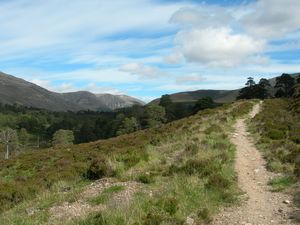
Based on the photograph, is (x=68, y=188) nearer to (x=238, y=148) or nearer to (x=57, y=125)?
(x=238, y=148)

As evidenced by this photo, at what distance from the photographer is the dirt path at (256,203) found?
9.73 metres

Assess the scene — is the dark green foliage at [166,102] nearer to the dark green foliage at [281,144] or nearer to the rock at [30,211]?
the dark green foliage at [281,144]

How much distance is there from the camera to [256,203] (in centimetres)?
1099

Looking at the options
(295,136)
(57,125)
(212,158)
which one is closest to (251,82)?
(295,136)

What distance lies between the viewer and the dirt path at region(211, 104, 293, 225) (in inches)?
383

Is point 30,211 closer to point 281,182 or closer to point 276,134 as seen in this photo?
point 281,182

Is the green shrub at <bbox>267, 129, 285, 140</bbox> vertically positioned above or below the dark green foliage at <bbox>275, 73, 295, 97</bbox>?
below

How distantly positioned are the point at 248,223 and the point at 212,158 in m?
5.95

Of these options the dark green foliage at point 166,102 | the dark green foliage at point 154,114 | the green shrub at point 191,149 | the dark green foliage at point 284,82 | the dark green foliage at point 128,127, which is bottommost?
the dark green foliage at point 128,127

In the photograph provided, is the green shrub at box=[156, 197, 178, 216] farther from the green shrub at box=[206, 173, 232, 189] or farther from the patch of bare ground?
the green shrub at box=[206, 173, 232, 189]

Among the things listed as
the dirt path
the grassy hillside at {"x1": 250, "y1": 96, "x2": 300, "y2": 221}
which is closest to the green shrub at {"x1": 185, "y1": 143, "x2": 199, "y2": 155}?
the dirt path

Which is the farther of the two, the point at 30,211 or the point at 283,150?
the point at 283,150

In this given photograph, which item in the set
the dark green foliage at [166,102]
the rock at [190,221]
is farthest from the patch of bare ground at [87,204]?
the dark green foliage at [166,102]

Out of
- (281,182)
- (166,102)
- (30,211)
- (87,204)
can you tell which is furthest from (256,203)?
(166,102)
